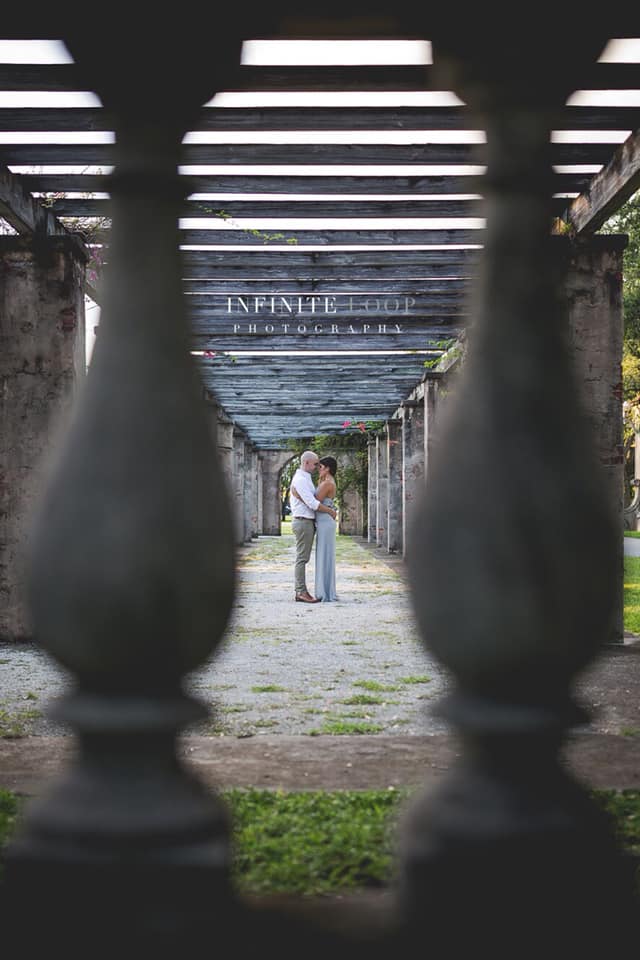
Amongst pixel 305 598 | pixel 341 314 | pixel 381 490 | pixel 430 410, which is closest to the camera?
pixel 341 314

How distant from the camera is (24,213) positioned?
8016 mm

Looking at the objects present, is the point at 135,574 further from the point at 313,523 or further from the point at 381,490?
the point at 381,490

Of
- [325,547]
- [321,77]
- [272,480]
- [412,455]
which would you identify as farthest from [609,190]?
[272,480]

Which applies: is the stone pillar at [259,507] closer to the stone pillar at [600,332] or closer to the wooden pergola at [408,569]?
the stone pillar at [600,332]

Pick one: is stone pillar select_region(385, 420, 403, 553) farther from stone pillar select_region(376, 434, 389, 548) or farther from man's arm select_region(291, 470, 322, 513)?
man's arm select_region(291, 470, 322, 513)

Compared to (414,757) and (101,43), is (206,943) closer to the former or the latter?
(101,43)

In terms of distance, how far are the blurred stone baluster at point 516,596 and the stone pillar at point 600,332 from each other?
283 inches

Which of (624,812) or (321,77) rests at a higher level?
(321,77)

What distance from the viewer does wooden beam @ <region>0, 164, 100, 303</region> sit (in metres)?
7.53

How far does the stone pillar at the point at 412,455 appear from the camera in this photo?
20.1 m

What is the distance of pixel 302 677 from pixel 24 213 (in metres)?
4.30

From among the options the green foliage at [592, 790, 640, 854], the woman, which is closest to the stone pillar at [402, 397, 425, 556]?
the woman

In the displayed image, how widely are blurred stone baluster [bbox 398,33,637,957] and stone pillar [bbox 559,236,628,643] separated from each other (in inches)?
283

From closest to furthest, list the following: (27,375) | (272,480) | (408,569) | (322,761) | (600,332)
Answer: (408,569)
(322,761)
(600,332)
(27,375)
(272,480)
